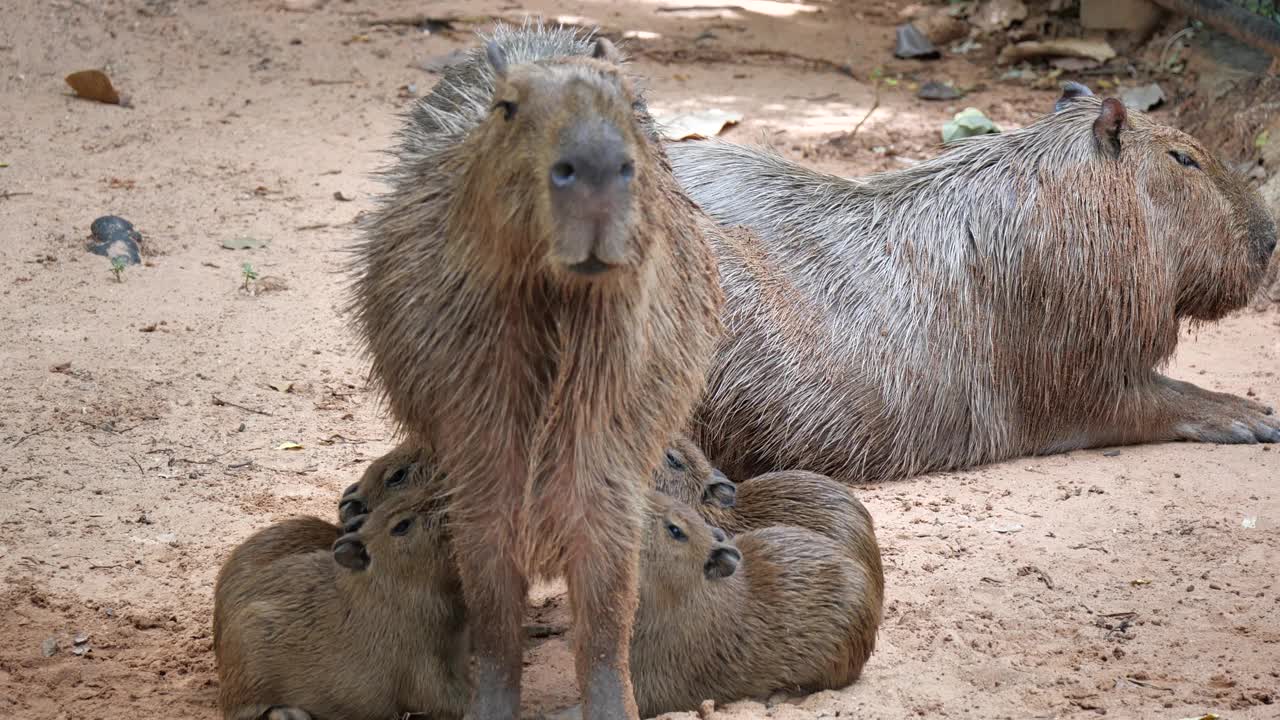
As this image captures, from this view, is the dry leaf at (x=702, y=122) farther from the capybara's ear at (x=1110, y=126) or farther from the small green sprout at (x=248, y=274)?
the capybara's ear at (x=1110, y=126)

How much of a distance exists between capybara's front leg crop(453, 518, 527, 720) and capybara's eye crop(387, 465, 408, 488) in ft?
1.51

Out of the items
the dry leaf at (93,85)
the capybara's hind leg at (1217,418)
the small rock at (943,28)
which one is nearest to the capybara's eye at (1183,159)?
the capybara's hind leg at (1217,418)

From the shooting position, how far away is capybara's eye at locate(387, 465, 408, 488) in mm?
3541

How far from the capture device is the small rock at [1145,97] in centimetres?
777

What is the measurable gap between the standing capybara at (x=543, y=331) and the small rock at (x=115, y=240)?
2.71 meters

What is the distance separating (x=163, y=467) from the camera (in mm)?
4477

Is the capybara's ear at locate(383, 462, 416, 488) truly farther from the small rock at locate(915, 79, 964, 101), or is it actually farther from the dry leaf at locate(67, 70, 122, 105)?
the small rock at locate(915, 79, 964, 101)

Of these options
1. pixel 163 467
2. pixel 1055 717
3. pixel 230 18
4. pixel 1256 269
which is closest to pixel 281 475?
pixel 163 467

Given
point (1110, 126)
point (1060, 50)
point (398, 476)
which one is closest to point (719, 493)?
point (398, 476)

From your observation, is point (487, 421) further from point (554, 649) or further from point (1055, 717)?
point (1055, 717)

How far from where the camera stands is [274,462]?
15.0 ft

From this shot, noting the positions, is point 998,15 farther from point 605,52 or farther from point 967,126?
point 605,52

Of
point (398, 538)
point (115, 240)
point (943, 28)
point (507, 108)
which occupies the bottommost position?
point (398, 538)

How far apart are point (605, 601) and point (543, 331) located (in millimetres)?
639
